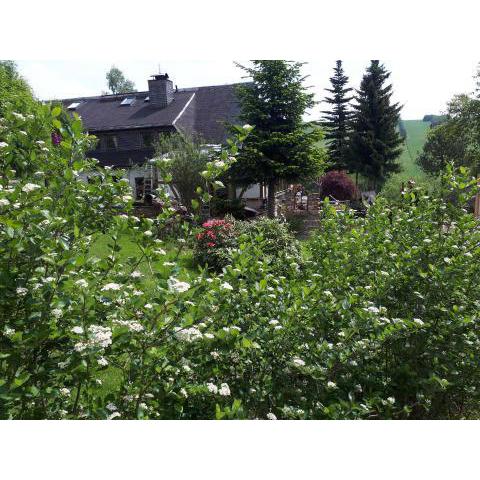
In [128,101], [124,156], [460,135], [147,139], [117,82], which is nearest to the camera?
[147,139]

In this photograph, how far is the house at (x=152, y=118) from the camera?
25.3m

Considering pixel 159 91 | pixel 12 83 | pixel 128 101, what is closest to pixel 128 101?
pixel 128 101

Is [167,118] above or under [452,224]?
above

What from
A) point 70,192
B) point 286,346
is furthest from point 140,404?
point 70,192

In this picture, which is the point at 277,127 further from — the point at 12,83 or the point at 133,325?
the point at 133,325

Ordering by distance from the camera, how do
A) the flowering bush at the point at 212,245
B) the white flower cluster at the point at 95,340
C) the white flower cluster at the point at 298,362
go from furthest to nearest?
the flowering bush at the point at 212,245, the white flower cluster at the point at 298,362, the white flower cluster at the point at 95,340

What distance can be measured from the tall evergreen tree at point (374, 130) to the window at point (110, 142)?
1327 cm

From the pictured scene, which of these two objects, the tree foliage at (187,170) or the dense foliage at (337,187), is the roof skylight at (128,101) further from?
the dense foliage at (337,187)

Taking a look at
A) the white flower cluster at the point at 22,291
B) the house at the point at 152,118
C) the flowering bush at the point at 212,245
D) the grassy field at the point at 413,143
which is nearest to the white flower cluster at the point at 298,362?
the white flower cluster at the point at 22,291

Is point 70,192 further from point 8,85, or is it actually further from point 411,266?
point 8,85

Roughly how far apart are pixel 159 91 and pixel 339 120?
10597mm

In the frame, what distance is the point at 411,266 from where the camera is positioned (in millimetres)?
2760

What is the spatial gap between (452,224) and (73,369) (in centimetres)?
269

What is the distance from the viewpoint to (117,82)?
43656mm
